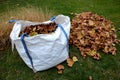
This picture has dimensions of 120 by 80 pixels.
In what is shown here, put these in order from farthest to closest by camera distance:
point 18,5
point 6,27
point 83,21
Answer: point 18,5 < point 83,21 < point 6,27

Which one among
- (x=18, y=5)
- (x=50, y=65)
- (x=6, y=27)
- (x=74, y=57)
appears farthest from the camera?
(x=18, y=5)

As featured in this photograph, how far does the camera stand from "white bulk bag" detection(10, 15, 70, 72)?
242 cm

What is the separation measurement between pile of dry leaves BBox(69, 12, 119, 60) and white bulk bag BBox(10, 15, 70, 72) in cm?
45

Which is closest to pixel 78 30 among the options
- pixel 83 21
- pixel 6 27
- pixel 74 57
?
pixel 83 21

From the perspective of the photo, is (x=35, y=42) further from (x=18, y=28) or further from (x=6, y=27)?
(x=6, y=27)

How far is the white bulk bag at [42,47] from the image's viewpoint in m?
2.42

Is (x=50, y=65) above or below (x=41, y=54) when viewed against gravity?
below

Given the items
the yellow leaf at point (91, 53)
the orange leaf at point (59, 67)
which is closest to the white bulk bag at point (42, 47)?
the orange leaf at point (59, 67)

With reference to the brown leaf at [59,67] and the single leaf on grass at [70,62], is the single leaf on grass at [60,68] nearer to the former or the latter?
the brown leaf at [59,67]

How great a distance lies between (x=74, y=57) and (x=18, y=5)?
2382 millimetres

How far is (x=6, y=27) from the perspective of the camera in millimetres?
3125

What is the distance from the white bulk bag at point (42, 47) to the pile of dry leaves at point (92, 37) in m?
0.45

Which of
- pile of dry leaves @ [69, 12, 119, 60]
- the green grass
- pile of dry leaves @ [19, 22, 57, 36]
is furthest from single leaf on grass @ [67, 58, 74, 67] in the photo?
pile of dry leaves @ [19, 22, 57, 36]

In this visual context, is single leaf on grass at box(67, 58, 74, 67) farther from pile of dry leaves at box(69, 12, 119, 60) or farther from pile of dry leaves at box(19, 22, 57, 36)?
pile of dry leaves at box(19, 22, 57, 36)
